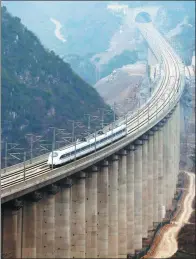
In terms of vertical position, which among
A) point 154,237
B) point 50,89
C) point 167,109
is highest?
point 50,89

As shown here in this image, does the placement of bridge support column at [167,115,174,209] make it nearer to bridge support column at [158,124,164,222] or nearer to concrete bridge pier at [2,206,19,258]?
bridge support column at [158,124,164,222]

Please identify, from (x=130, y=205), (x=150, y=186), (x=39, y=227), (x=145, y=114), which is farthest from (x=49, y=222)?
(x=145, y=114)

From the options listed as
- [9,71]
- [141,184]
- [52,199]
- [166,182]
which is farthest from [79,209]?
[9,71]

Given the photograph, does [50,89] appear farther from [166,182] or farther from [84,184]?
[84,184]

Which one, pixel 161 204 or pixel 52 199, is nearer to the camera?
pixel 52 199

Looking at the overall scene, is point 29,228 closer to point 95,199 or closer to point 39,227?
point 39,227

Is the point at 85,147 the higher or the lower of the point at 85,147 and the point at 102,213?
the higher
